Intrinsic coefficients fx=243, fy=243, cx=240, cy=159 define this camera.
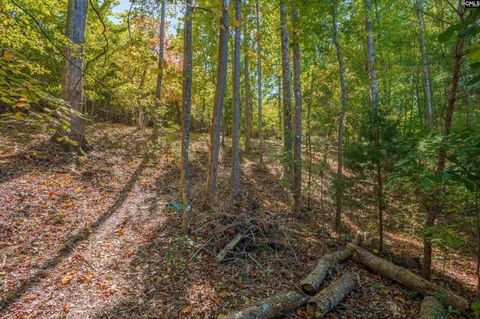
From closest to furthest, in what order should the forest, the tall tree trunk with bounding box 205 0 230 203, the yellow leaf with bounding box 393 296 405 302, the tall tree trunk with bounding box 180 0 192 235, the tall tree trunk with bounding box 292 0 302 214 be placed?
the forest, the yellow leaf with bounding box 393 296 405 302, the tall tree trunk with bounding box 180 0 192 235, the tall tree trunk with bounding box 205 0 230 203, the tall tree trunk with bounding box 292 0 302 214

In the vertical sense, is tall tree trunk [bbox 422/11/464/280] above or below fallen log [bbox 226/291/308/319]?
above

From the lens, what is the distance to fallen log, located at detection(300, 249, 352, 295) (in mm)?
4078

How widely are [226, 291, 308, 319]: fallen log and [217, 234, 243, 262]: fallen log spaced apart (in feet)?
4.33

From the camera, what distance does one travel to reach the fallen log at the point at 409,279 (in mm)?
3977

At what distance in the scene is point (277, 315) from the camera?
3467 millimetres

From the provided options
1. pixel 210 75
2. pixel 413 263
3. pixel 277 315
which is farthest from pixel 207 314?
pixel 210 75

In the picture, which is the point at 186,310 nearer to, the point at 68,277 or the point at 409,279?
the point at 68,277

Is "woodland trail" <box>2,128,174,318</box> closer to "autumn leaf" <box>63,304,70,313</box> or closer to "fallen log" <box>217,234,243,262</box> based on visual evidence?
"autumn leaf" <box>63,304,70,313</box>

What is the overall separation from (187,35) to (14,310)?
16.8 feet

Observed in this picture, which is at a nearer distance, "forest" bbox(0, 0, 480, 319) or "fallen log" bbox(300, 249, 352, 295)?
"forest" bbox(0, 0, 480, 319)

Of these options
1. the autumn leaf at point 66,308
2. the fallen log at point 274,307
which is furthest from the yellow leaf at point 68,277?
the fallen log at point 274,307

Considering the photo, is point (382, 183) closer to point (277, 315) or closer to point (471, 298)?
point (471, 298)

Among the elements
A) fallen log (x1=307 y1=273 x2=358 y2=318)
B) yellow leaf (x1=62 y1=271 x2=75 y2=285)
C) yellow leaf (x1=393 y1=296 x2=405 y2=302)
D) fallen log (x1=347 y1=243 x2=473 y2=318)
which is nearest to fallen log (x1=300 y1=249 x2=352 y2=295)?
fallen log (x1=307 y1=273 x2=358 y2=318)

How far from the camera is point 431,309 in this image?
3.88 m
